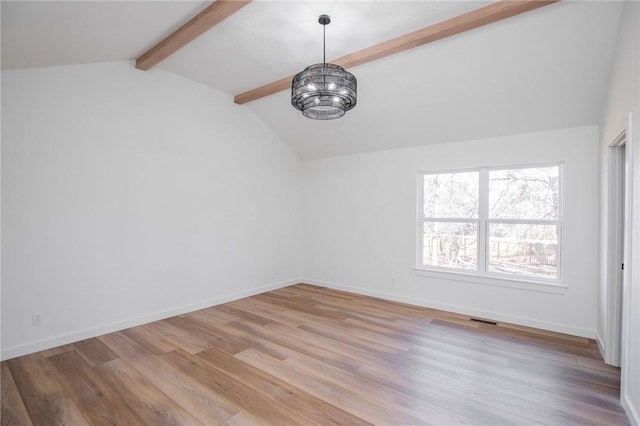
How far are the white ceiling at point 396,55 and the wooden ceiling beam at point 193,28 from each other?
0.08 meters

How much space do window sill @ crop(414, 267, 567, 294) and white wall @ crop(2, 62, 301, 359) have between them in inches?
113

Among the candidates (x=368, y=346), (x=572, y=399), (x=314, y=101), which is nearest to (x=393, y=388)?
(x=368, y=346)

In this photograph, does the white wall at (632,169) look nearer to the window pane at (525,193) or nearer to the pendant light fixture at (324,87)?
the window pane at (525,193)

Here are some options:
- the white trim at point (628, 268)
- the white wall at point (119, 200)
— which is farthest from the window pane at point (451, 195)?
the white wall at point (119, 200)

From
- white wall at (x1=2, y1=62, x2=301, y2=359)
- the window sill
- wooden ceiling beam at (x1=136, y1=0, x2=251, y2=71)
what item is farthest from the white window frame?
wooden ceiling beam at (x1=136, y1=0, x2=251, y2=71)

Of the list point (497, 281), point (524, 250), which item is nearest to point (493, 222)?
point (524, 250)

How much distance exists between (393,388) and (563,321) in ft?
8.51

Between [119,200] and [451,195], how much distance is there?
4474 millimetres

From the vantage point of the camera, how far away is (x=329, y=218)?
595cm

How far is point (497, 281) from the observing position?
415cm

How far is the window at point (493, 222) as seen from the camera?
155 inches

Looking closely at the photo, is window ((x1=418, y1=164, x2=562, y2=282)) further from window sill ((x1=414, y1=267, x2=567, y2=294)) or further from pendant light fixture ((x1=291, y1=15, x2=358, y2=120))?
pendant light fixture ((x1=291, y1=15, x2=358, y2=120))

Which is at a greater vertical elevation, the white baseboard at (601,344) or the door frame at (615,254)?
the door frame at (615,254)

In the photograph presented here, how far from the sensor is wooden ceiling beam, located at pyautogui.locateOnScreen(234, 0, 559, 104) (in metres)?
2.54
